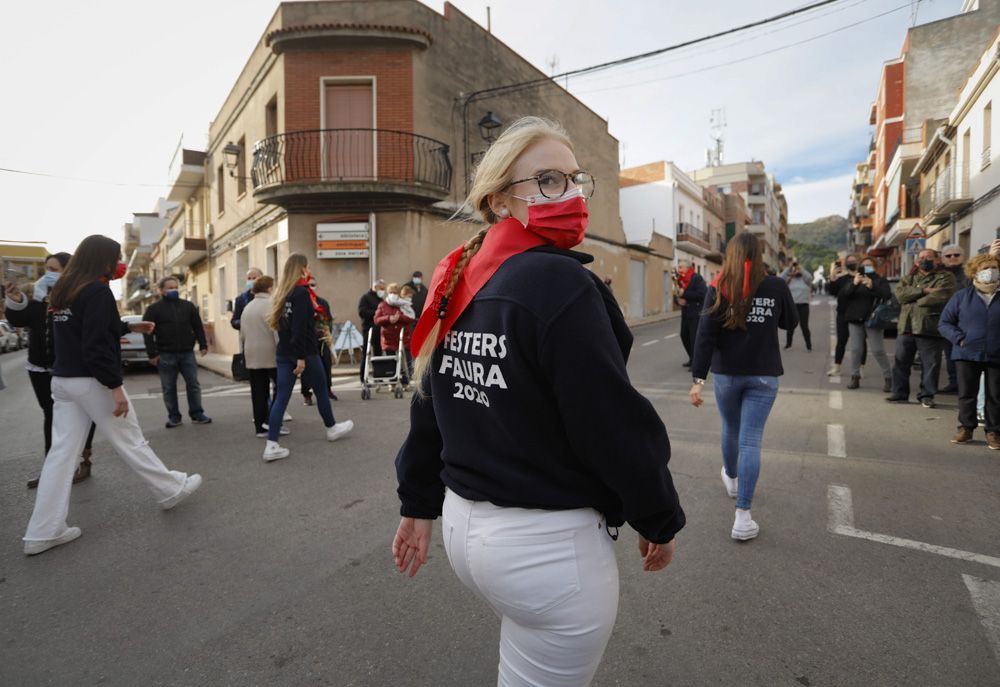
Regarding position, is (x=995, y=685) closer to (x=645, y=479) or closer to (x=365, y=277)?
(x=645, y=479)

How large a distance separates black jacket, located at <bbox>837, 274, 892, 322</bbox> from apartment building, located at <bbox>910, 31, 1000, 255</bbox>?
9.02 metres

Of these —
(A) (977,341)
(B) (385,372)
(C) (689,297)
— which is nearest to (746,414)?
(A) (977,341)

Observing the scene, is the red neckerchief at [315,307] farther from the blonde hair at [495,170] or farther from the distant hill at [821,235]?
the distant hill at [821,235]

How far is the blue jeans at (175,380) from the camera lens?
752cm

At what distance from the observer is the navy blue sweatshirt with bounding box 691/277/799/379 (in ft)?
11.9

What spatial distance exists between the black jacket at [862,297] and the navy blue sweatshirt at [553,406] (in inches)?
344

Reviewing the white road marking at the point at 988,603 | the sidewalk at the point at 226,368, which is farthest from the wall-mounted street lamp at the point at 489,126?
the white road marking at the point at 988,603

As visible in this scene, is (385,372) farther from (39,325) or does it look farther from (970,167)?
(970,167)

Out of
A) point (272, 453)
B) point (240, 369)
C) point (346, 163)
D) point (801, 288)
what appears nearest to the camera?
point (272, 453)

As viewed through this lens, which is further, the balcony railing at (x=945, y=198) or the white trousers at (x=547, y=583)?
the balcony railing at (x=945, y=198)

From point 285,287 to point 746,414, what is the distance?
14.3ft

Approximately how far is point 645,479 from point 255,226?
18307 millimetres

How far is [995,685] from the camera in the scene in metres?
2.23

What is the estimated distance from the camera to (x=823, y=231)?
7077 inches
